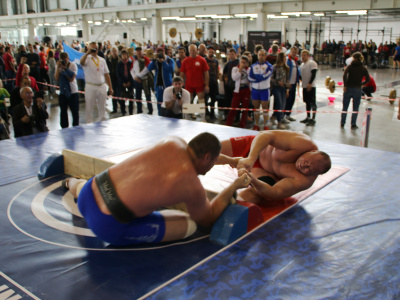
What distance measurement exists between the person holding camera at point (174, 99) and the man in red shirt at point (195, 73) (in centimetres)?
125

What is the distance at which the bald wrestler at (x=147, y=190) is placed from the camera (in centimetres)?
236

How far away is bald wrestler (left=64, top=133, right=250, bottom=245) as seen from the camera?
236cm

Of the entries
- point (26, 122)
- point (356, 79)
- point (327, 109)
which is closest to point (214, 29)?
point (327, 109)

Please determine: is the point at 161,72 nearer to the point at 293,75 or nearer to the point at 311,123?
the point at 293,75

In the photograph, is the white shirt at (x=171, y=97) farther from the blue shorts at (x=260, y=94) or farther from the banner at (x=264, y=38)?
the banner at (x=264, y=38)

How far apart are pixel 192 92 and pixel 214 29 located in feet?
84.5

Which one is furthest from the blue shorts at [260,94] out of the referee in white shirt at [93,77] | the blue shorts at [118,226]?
the blue shorts at [118,226]

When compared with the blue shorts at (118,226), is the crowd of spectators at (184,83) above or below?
above

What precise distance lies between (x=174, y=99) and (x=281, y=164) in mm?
3803

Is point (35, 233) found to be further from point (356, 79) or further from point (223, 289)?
point (356, 79)

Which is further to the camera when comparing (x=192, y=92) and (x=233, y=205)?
(x=192, y=92)

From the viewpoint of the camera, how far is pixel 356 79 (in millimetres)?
7680

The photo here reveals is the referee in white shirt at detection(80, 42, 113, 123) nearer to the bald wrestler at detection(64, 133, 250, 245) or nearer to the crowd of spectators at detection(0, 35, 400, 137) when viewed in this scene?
the crowd of spectators at detection(0, 35, 400, 137)

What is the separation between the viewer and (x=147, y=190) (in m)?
2.36
